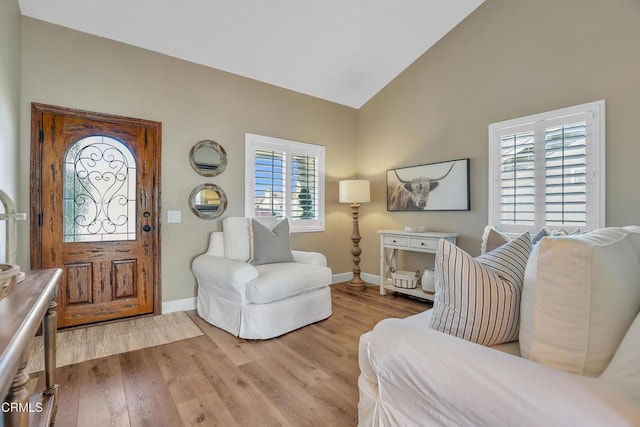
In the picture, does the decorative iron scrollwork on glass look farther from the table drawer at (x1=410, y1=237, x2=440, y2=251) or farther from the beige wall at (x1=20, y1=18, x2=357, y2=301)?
the table drawer at (x1=410, y1=237, x2=440, y2=251)

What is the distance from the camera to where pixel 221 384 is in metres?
1.89

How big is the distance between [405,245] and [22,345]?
11.0ft

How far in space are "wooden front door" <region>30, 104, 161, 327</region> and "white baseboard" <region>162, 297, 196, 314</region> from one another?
8cm

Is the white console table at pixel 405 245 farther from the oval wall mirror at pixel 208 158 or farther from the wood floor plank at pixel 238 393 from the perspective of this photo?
the wood floor plank at pixel 238 393

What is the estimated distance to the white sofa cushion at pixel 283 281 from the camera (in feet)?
8.21

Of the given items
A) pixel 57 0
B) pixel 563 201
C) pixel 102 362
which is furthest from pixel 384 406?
pixel 57 0

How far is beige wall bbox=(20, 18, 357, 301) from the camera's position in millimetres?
2625

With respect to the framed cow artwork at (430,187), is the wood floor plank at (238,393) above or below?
below

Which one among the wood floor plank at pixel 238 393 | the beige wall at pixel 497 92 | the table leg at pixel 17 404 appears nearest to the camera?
the table leg at pixel 17 404

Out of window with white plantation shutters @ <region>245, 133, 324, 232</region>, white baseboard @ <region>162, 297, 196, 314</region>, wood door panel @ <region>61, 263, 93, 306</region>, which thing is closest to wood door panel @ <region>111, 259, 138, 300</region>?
wood door panel @ <region>61, 263, 93, 306</region>

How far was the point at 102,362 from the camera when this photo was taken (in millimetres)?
2156

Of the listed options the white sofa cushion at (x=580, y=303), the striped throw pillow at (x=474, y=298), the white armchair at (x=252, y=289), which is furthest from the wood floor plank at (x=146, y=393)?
the white sofa cushion at (x=580, y=303)

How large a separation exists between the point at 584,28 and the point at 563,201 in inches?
58.0

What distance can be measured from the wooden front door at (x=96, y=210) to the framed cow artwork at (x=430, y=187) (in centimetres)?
280
